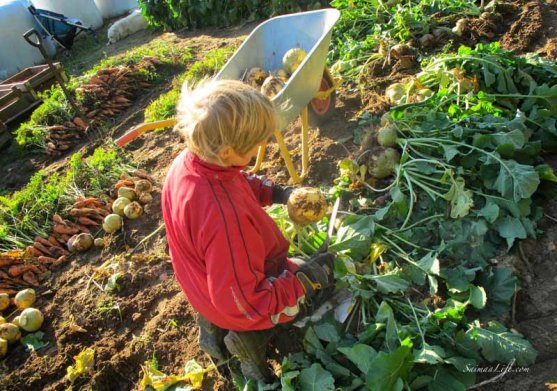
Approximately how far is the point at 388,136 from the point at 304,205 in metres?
1.28

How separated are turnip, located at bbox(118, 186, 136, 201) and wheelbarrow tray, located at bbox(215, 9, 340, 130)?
5.25ft

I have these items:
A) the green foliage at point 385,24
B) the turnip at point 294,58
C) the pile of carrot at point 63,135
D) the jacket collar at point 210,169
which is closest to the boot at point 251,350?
the jacket collar at point 210,169

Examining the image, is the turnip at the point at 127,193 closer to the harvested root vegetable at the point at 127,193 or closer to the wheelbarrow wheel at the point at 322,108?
the harvested root vegetable at the point at 127,193

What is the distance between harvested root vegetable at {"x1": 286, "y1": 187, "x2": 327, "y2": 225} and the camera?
8.14ft

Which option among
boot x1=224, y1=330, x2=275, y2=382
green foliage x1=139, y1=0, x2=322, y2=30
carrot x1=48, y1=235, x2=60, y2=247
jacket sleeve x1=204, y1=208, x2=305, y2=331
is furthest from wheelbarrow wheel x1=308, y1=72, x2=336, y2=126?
green foliage x1=139, y1=0, x2=322, y2=30

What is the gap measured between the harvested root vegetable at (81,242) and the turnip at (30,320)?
744 mm

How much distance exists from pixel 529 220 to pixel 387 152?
3.54 feet

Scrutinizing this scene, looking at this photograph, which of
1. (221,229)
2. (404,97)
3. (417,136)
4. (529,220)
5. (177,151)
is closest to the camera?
(221,229)

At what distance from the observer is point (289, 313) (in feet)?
6.59

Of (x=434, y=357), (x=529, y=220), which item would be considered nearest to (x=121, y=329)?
(x=434, y=357)

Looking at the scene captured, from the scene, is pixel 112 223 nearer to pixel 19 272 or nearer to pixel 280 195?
pixel 19 272

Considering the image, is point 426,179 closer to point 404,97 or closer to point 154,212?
point 404,97

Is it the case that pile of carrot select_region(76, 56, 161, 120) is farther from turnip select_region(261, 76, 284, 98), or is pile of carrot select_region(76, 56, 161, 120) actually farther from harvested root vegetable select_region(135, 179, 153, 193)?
turnip select_region(261, 76, 284, 98)

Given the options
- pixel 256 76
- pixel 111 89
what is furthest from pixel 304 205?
pixel 111 89
